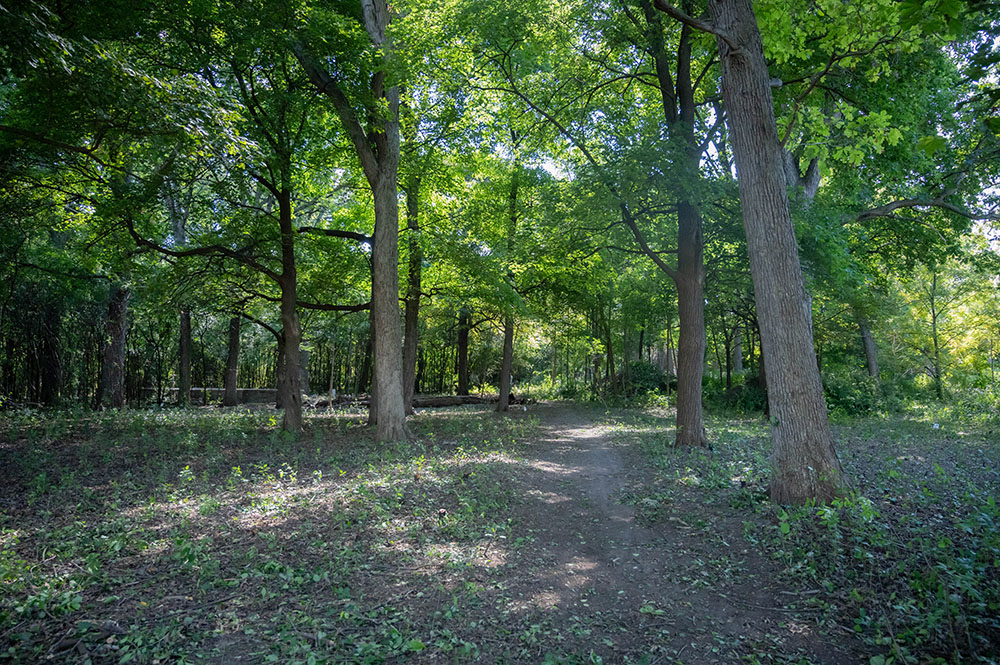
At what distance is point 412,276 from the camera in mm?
14383

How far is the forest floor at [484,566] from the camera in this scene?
3135mm

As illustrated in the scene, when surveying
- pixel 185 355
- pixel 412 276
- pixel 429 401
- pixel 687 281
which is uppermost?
pixel 412 276

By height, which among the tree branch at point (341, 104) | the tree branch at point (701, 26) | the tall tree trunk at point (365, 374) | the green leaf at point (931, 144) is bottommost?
the tall tree trunk at point (365, 374)

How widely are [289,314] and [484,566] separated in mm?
8099

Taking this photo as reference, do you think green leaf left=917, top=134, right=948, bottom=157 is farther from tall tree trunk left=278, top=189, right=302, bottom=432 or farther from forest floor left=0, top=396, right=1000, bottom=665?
tall tree trunk left=278, top=189, right=302, bottom=432

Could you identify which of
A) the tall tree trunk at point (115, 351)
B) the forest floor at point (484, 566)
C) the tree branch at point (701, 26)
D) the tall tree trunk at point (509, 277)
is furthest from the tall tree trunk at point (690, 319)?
the tall tree trunk at point (115, 351)

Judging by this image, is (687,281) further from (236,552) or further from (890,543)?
(236,552)

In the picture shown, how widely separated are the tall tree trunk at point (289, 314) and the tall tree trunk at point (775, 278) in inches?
327

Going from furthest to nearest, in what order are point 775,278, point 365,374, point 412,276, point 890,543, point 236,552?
point 365,374
point 412,276
point 775,278
point 236,552
point 890,543

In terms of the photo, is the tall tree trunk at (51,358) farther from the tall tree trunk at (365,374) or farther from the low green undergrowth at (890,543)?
the low green undergrowth at (890,543)

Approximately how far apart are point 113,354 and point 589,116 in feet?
46.8

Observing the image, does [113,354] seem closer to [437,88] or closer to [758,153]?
[437,88]

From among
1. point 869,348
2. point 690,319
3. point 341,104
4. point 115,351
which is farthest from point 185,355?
point 869,348

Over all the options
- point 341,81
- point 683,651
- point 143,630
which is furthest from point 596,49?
point 143,630
